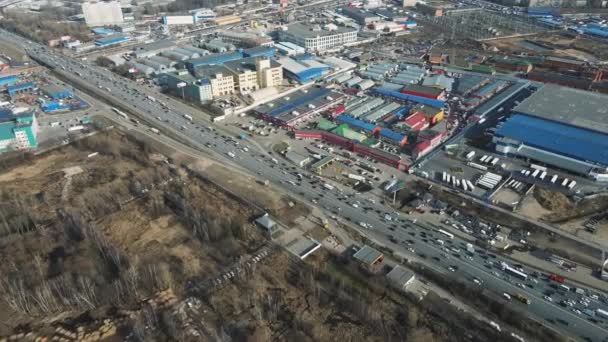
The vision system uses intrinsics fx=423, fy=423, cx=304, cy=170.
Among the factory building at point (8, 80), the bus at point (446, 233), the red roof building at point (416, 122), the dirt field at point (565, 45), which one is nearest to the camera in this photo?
the bus at point (446, 233)

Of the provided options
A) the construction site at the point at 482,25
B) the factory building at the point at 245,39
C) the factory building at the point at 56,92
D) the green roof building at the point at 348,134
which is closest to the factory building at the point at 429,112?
the green roof building at the point at 348,134

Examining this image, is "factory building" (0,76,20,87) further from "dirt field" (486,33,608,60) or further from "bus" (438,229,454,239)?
"dirt field" (486,33,608,60)

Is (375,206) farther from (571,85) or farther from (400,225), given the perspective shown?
(571,85)

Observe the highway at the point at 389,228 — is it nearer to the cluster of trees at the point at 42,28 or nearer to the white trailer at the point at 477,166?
the white trailer at the point at 477,166

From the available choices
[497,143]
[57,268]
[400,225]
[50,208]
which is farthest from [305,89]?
[57,268]

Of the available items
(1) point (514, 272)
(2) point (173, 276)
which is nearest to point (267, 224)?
(2) point (173, 276)

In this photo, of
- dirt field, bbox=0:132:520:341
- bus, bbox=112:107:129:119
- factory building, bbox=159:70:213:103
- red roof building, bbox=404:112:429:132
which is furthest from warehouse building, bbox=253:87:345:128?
bus, bbox=112:107:129:119
